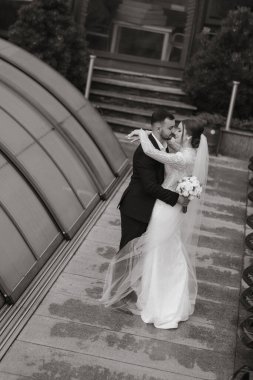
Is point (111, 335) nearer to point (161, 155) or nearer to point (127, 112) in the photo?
point (161, 155)

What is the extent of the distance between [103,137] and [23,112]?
96.7 inches

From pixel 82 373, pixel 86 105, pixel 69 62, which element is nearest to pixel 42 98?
pixel 86 105

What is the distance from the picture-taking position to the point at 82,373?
6.22m

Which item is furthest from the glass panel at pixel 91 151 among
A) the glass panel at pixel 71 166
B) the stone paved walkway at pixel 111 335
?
the stone paved walkway at pixel 111 335

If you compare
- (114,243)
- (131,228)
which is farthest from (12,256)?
(114,243)

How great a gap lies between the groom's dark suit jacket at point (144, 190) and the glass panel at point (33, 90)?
10.8 feet

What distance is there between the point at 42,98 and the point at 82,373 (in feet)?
17.0

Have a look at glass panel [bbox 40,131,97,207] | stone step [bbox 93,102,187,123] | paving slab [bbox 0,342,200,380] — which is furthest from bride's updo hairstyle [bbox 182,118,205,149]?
stone step [bbox 93,102,187,123]

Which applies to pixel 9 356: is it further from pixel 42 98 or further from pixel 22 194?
pixel 42 98

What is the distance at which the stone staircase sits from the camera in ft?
48.8

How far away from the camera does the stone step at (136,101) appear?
15.1 m

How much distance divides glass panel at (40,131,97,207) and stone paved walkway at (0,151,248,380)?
88 centimetres

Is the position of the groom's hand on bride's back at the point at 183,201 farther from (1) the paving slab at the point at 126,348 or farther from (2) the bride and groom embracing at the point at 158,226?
(1) the paving slab at the point at 126,348

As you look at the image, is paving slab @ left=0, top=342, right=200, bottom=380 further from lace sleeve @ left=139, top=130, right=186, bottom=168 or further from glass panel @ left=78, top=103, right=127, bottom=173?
glass panel @ left=78, top=103, right=127, bottom=173
